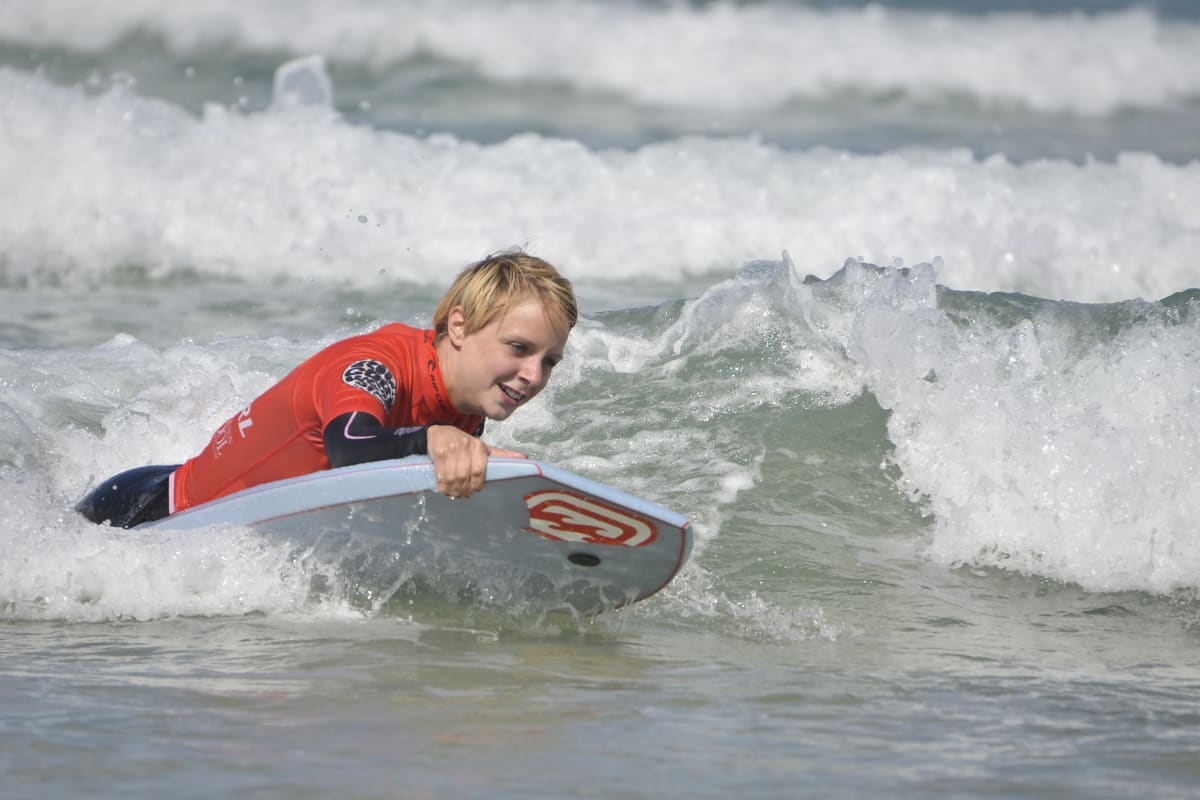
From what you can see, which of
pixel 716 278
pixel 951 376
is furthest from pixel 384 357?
pixel 716 278

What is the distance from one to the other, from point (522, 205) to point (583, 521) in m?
8.13

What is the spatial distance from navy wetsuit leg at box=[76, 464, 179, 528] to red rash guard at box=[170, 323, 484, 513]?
0.20m

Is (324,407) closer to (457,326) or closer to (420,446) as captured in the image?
(420,446)

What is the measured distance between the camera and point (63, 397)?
6723mm

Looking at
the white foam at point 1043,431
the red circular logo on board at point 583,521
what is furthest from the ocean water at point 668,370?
the red circular logo on board at point 583,521

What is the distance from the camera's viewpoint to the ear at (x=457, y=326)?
149 inches

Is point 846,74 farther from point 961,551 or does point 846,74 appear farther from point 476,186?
point 961,551

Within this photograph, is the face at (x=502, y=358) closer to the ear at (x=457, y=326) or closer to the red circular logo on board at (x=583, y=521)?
the ear at (x=457, y=326)

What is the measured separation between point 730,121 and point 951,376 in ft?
29.7

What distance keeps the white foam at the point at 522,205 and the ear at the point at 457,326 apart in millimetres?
6659

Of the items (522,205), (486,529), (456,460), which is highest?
(522,205)

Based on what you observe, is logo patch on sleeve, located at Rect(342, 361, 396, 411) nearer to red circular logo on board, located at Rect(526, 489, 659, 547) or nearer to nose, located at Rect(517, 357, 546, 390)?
nose, located at Rect(517, 357, 546, 390)

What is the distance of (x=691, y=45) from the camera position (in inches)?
615

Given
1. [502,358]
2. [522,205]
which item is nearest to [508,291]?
[502,358]
